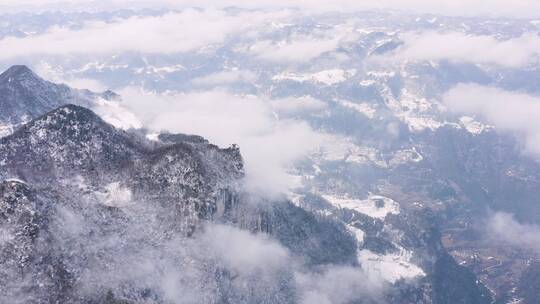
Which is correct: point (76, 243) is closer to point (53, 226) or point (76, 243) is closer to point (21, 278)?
point (53, 226)

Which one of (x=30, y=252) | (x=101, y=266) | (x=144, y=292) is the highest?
(x=30, y=252)

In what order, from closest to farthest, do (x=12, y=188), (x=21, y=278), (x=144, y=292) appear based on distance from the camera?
(x=21, y=278) → (x=12, y=188) → (x=144, y=292)

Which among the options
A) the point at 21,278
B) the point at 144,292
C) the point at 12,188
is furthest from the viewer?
the point at 144,292

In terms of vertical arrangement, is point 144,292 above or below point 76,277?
below

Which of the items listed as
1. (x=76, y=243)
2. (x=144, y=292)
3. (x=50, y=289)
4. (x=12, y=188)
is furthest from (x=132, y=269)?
(x=12, y=188)

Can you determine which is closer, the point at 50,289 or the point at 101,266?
the point at 50,289

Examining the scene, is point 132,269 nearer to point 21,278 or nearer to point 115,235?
point 115,235

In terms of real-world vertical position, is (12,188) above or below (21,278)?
above

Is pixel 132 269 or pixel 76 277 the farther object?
pixel 132 269

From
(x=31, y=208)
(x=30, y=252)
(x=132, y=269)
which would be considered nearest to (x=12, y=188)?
(x=31, y=208)
